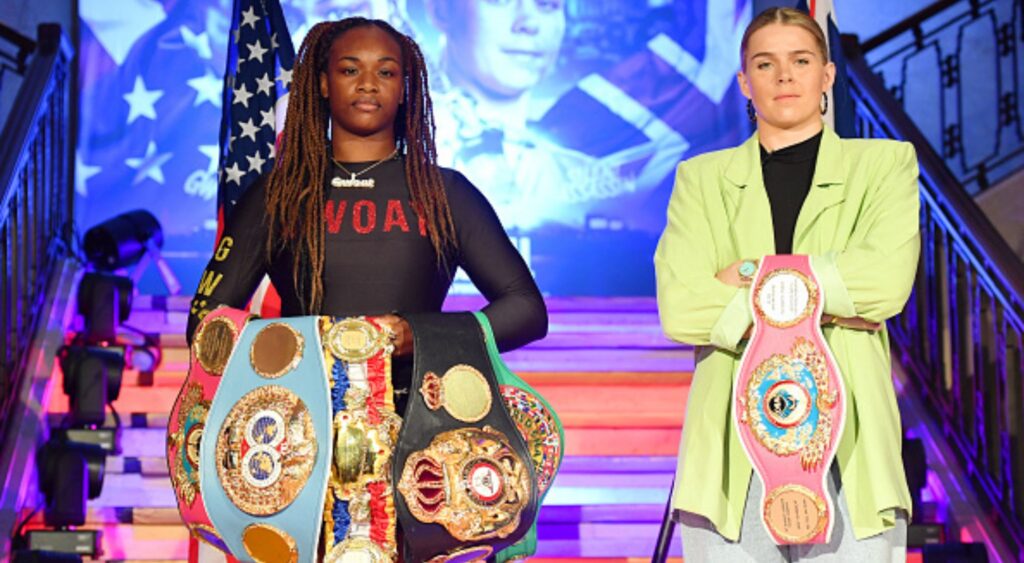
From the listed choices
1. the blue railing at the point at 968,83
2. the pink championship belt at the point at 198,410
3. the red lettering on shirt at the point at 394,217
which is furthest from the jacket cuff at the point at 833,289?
the blue railing at the point at 968,83

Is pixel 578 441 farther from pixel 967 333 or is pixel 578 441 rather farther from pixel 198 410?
pixel 198 410

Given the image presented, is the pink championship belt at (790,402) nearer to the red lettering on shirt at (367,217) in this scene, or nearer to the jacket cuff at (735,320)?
the jacket cuff at (735,320)

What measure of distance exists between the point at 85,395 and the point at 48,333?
38.0 inches

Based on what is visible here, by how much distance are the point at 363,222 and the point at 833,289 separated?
1.03 m

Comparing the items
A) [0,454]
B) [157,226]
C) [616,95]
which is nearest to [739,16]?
[616,95]

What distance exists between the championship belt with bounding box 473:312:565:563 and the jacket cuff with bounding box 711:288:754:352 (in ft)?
1.27

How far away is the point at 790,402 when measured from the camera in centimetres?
294

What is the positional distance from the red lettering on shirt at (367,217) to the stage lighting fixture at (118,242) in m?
3.54

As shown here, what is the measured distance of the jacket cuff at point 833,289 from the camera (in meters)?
2.99

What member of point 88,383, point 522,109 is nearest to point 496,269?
point 88,383

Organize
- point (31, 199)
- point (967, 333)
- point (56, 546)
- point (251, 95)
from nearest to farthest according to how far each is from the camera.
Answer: point (251, 95) < point (56, 546) < point (967, 333) < point (31, 199)

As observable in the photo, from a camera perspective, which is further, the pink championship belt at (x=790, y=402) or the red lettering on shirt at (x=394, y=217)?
the red lettering on shirt at (x=394, y=217)

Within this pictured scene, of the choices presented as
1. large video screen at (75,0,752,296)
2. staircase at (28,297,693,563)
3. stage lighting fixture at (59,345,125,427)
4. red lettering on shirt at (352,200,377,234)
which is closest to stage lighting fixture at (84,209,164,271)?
staircase at (28,297,693,563)

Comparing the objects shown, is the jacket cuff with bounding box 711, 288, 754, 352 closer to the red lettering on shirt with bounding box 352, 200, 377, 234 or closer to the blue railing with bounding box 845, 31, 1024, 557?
the red lettering on shirt with bounding box 352, 200, 377, 234
